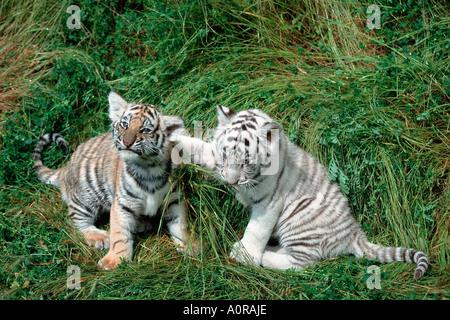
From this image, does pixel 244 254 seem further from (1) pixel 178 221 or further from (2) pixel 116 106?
(2) pixel 116 106

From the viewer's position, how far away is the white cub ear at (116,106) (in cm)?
459

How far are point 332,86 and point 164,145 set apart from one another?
1.91 m

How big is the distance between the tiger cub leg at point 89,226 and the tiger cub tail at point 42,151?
0.49 meters

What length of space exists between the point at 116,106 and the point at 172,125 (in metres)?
0.53

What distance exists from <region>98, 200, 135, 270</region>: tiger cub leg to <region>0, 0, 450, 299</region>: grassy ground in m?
0.13

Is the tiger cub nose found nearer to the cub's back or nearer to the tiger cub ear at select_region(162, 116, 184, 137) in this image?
the tiger cub ear at select_region(162, 116, 184, 137)

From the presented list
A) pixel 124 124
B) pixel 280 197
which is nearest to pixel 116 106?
pixel 124 124

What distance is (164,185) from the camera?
4598 mm

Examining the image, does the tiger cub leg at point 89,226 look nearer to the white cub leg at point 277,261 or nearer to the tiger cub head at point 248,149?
the tiger cub head at point 248,149

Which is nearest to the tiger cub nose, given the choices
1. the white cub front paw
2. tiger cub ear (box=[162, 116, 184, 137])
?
tiger cub ear (box=[162, 116, 184, 137])

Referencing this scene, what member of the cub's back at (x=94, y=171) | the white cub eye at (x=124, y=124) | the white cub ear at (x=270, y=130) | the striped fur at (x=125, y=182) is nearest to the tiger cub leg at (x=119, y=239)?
the striped fur at (x=125, y=182)

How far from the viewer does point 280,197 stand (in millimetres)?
4613

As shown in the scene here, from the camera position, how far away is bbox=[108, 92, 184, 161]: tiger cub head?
14.2ft

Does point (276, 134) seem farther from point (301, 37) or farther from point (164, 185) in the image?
point (301, 37)
